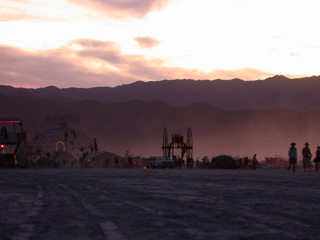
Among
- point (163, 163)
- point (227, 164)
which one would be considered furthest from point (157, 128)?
point (227, 164)

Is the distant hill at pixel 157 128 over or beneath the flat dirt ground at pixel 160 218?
over

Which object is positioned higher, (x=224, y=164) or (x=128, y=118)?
(x=128, y=118)

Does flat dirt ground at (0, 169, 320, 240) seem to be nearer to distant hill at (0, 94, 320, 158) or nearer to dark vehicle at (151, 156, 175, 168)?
dark vehicle at (151, 156, 175, 168)

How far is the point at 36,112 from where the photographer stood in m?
191

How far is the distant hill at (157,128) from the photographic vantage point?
191m

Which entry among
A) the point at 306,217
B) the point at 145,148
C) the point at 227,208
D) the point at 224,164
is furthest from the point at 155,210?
the point at 145,148

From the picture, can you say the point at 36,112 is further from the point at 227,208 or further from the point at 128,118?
the point at 227,208

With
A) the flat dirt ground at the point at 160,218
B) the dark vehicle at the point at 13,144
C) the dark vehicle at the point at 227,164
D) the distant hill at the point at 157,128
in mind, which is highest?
the distant hill at the point at 157,128

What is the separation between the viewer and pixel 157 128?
19612 centimetres

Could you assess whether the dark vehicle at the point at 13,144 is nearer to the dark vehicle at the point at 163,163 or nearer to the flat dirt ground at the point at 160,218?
the dark vehicle at the point at 163,163

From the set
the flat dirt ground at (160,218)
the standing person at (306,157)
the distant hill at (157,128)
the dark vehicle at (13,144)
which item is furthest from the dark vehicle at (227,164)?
the distant hill at (157,128)

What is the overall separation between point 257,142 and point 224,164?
153319mm

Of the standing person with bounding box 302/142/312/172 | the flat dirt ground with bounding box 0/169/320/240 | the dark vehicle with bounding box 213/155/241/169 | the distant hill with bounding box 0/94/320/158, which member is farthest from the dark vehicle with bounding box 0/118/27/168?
the distant hill with bounding box 0/94/320/158

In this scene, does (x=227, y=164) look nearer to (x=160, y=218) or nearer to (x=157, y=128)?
(x=160, y=218)
